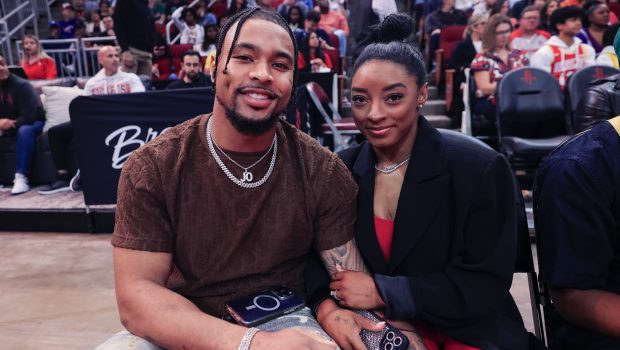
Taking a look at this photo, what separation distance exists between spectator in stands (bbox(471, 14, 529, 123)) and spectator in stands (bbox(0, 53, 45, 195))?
4676mm

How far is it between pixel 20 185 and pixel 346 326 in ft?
17.6

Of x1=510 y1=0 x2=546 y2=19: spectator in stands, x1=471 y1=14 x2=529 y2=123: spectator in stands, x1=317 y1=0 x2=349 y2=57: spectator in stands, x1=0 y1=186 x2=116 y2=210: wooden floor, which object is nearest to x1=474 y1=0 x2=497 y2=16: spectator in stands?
x1=510 y1=0 x2=546 y2=19: spectator in stands

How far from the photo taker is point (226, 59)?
1.67 m

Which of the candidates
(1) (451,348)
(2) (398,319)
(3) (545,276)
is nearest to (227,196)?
(2) (398,319)

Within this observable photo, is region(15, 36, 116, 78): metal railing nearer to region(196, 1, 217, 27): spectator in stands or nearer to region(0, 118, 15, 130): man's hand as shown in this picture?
region(196, 1, 217, 27): spectator in stands

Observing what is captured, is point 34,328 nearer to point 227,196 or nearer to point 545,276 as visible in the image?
point 227,196

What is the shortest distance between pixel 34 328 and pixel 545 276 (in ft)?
9.29

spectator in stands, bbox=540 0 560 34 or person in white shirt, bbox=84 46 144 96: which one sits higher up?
spectator in stands, bbox=540 0 560 34

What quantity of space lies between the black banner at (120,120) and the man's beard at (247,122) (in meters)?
2.89

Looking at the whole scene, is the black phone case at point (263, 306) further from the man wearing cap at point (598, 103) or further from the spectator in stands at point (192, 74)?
the spectator in stands at point (192, 74)

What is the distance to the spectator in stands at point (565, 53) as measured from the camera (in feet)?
17.6

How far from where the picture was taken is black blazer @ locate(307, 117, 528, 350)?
1.56 metres

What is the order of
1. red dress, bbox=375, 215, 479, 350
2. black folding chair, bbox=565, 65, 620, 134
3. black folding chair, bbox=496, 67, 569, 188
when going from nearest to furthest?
red dress, bbox=375, 215, 479, 350
black folding chair, bbox=565, 65, 620, 134
black folding chair, bbox=496, 67, 569, 188

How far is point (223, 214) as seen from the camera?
168 cm
